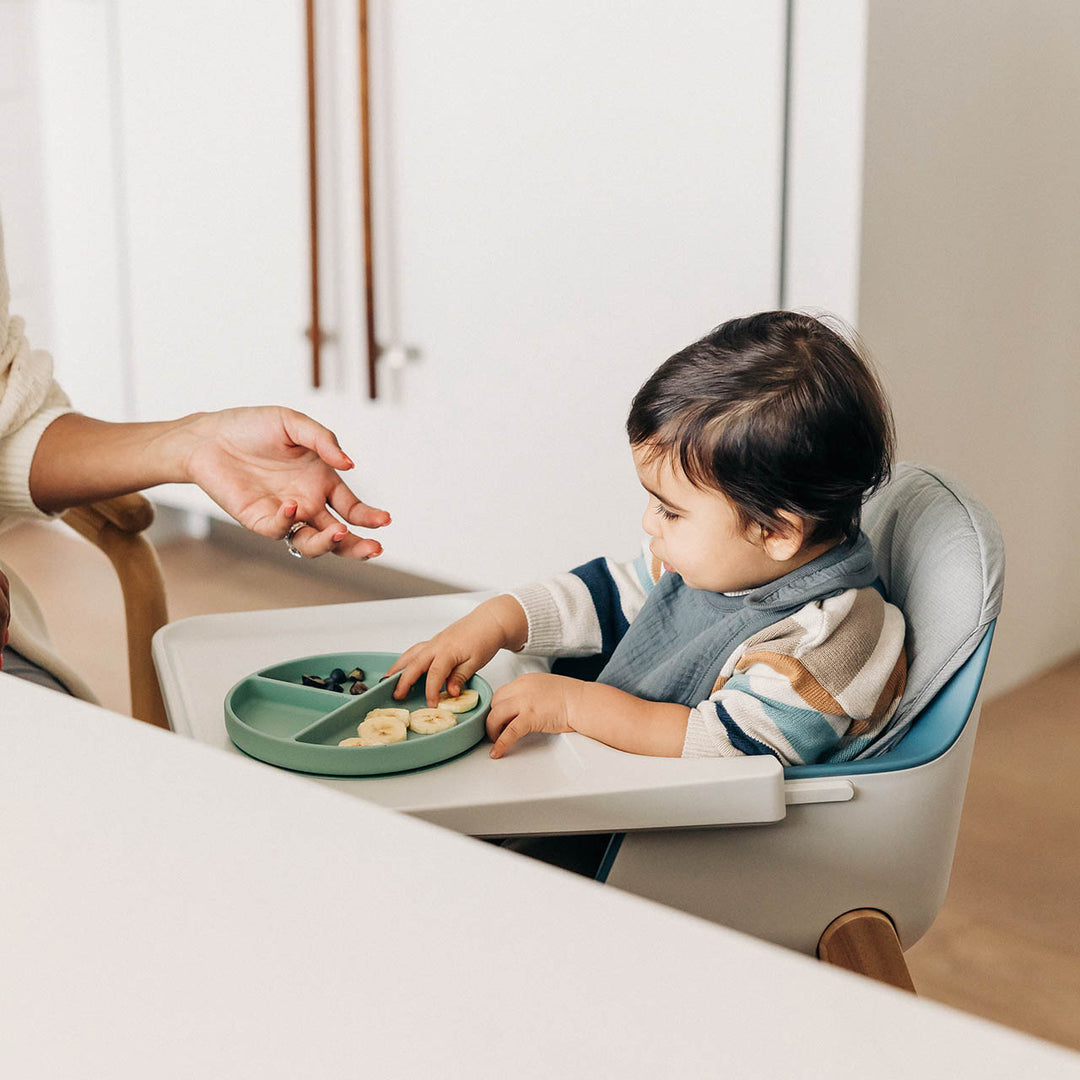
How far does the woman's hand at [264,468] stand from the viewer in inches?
42.4

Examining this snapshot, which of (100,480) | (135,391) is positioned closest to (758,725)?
(100,480)

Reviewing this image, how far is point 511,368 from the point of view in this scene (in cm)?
229

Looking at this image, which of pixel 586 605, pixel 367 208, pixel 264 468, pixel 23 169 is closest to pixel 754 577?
pixel 586 605

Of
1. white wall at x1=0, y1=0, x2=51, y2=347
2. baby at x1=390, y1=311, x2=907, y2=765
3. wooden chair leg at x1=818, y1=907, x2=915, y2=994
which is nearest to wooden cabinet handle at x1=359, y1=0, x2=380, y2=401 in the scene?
white wall at x1=0, y1=0, x2=51, y2=347

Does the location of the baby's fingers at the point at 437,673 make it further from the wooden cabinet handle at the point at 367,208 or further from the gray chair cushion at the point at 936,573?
the wooden cabinet handle at the point at 367,208

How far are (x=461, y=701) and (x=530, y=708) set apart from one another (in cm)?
7

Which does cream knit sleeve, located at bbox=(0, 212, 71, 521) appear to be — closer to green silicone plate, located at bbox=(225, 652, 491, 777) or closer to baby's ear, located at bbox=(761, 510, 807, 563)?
green silicone plate, located at bbox=(225, 652, 491, 777)

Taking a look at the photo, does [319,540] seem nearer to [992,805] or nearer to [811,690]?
[811,690]

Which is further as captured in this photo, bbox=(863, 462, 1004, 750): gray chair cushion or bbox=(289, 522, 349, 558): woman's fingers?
bbox=(289, 522, 349, 558): woman's fingers

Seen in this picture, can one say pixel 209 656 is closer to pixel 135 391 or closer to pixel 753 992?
pixel 753 992

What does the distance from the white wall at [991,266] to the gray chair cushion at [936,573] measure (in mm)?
864

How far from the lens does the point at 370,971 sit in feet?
1.03

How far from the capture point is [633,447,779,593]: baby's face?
3.15ft

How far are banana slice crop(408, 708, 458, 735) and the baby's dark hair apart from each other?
0.85 feet
